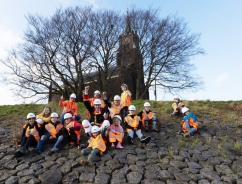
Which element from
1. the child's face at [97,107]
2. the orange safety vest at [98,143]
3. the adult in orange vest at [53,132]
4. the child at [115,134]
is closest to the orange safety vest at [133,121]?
the child at [115,134]

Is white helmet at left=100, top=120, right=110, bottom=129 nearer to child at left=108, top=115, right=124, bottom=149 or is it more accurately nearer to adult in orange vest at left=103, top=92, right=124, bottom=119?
child at left=108, top=115, right=124, bottom=149

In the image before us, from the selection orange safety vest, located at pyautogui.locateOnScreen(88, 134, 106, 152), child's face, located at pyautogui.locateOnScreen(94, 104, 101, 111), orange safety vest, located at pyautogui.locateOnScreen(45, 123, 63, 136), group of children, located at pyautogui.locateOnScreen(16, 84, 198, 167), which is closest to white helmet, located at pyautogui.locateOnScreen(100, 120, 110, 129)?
group of children, located at pyautogui.locateOnScreen(16, 84, 198, 167)

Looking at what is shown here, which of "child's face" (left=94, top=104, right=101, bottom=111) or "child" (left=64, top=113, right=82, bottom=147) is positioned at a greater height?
"child's face" (left=94, top=104, right=101, bottom=111)

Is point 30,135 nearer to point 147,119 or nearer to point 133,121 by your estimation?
point 133,121

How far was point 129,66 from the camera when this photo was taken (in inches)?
923

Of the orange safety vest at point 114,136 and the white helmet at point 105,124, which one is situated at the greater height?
the white helmet at point 105,124

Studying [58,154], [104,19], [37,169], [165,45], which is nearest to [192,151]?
[58,154]

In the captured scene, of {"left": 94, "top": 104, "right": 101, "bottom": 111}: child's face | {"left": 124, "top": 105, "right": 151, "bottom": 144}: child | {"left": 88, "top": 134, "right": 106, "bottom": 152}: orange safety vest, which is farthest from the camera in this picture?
{"left": 94, "top": 104, "right": 101, "bottom": 111}: child's face

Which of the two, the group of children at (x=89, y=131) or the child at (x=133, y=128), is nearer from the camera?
the group of children at (x=89, y=131)

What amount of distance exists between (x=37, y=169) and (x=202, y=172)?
4461 mm

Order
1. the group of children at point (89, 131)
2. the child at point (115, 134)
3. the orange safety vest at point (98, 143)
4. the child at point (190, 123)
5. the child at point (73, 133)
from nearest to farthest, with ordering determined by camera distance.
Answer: the orange safety vest at point (98, 143), the group of children at point (89, 131), the child at point (115, 134), the child at point (73, 133), the child at point (190, 123)

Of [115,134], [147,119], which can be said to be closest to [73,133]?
[115,134]

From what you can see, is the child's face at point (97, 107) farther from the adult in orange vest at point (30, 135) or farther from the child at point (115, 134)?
the adult in orange vest at point (30, 135)

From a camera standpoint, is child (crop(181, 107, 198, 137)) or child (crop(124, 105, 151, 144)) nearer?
child (crop(124, 105, 151, 144))
